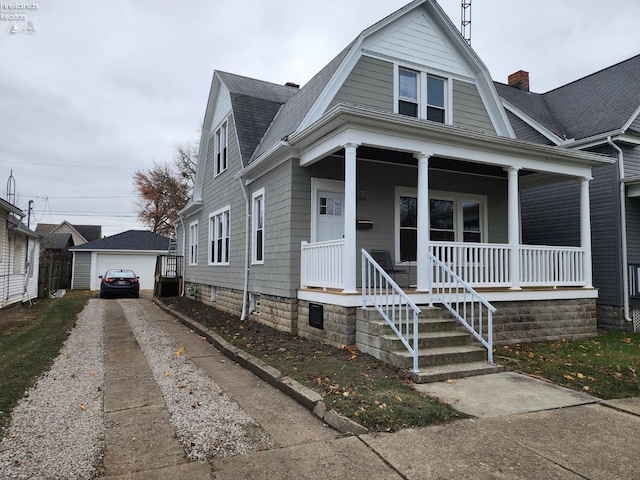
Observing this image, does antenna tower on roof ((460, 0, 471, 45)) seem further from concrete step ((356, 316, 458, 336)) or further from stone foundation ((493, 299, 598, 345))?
concrete step ((356, 316, 458, 336))

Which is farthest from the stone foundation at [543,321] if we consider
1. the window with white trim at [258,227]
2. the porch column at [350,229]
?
the window with white trim at [258,227]

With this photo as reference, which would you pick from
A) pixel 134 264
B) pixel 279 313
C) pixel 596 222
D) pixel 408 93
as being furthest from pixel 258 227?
pixel 134 264

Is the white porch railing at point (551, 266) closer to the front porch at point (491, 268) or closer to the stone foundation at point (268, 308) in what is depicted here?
the front porch at point (491, 268)

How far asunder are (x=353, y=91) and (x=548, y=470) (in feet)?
26.6

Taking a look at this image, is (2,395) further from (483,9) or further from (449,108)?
(483,9)

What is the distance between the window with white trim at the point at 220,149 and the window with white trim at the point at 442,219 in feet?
19.8

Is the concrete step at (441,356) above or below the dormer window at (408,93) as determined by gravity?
below

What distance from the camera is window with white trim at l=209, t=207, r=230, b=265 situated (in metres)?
12.7

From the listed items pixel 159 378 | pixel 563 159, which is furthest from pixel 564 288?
pixel 159 378

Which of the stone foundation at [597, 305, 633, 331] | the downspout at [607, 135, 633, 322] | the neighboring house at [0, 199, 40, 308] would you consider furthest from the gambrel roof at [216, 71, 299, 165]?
the stone foundation at [597, 305, 633, 331]

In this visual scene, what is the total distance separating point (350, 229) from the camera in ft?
22.2

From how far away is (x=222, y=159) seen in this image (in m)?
13.3

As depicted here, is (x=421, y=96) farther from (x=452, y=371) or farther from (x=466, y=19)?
(x=466, y=19)

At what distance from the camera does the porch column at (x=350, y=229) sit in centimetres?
671
